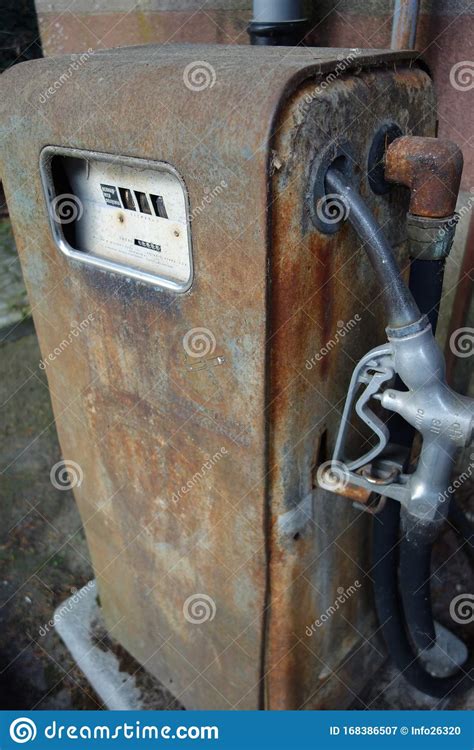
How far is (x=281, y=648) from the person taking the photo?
3.70 feet

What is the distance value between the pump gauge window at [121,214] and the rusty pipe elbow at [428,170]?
0.97 ft

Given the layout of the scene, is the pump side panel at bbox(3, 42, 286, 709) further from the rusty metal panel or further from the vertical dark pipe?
the vertical dark pipe

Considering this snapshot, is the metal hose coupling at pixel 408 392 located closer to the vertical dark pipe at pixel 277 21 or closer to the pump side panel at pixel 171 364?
the pump side panel at pixel 171 364

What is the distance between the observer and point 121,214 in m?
0.99

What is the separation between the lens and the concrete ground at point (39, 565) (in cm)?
162

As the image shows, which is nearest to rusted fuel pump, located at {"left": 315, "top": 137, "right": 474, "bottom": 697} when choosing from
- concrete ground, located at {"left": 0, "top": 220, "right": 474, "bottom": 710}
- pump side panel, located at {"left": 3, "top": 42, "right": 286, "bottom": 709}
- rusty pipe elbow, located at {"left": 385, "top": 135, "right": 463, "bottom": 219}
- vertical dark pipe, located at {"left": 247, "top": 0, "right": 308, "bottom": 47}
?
rusty pipe elbow, located at {"left": 385, "top": 135, "right": 463, "bottom": 219}

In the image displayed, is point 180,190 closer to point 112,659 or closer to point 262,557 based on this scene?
point 262,557

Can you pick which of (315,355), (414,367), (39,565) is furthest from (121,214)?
(39,565)

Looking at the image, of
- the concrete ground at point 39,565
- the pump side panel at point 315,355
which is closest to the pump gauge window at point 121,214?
the pump side panel at point 315,355

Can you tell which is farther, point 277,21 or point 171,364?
point 277,21

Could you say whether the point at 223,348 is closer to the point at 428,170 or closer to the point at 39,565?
the point at 428,170

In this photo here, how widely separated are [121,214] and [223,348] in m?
0.29

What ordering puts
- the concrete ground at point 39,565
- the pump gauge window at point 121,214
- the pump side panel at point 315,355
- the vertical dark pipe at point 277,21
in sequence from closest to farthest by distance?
the pump side panel at point 315,355 → the pump gauge window at point 121,214 → the vertical dark pipe at point 277,21 → the concrete ground at point 39,565

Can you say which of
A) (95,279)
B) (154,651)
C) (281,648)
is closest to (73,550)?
(154,651)
